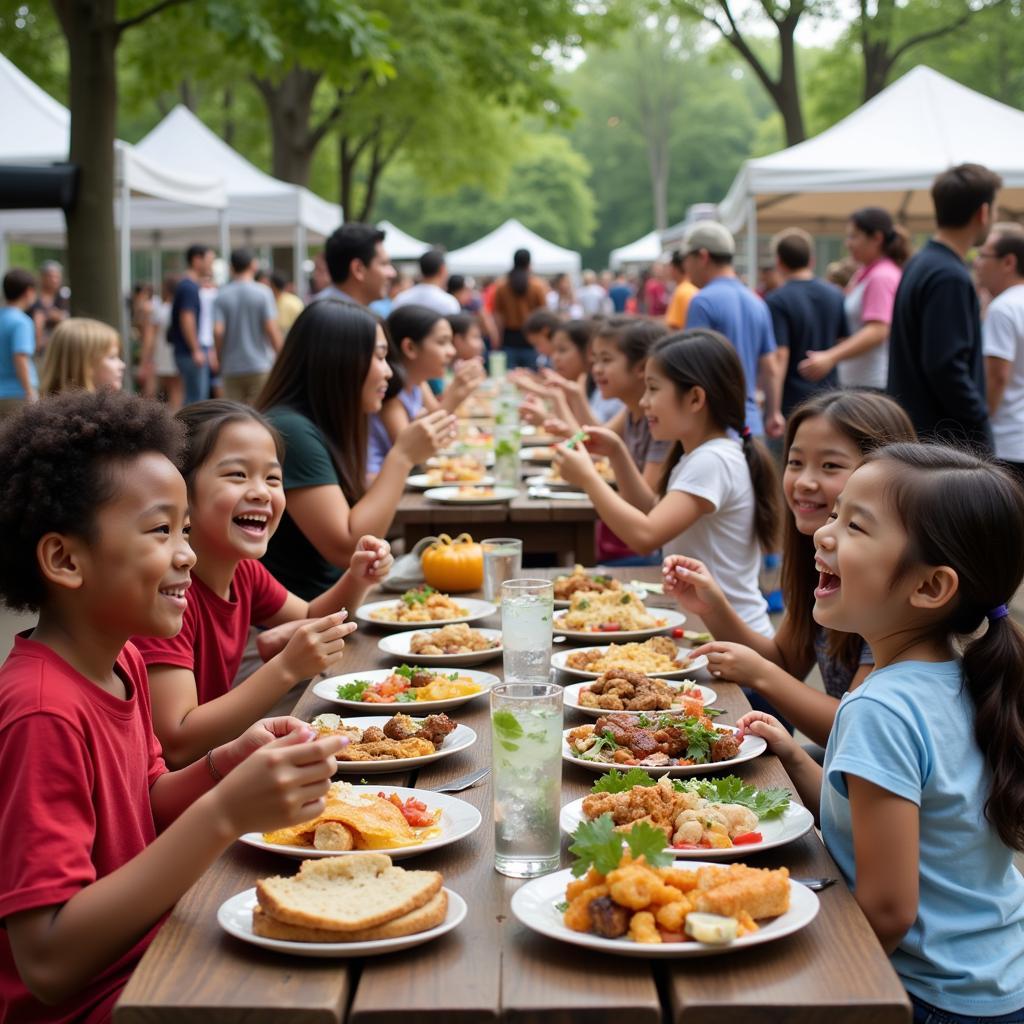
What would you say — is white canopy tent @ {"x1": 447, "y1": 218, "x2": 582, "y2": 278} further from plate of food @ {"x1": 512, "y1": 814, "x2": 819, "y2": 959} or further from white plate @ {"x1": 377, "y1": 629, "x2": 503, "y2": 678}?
plate of food @ {"x1": 512, "y1": 814, "x2": 819, "y2": 959}

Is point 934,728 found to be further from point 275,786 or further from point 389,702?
point 389,702

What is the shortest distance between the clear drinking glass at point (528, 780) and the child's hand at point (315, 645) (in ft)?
2.29

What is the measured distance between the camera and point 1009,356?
6.54 metres

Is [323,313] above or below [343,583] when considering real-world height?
above

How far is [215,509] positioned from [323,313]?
5.31 ft

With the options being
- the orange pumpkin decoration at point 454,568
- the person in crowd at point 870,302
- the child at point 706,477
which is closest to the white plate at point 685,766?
the orange pumpkin decoration at point 454,568

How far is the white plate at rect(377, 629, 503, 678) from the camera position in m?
3.09

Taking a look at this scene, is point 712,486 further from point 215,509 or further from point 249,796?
point 249,796

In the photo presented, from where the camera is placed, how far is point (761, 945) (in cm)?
168

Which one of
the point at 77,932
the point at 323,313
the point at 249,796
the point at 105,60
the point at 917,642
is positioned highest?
the point at 105,60

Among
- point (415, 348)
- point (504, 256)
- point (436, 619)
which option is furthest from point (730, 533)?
point (504, 256)

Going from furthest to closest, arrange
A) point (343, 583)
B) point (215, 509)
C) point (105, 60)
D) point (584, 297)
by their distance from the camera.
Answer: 1. point (584, 297)
2. point (105, 60)
3. point (343, 583)
4. point (215, 509)

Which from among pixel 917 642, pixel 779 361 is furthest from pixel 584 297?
pixel 917 642

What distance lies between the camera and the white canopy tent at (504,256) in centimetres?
3241
